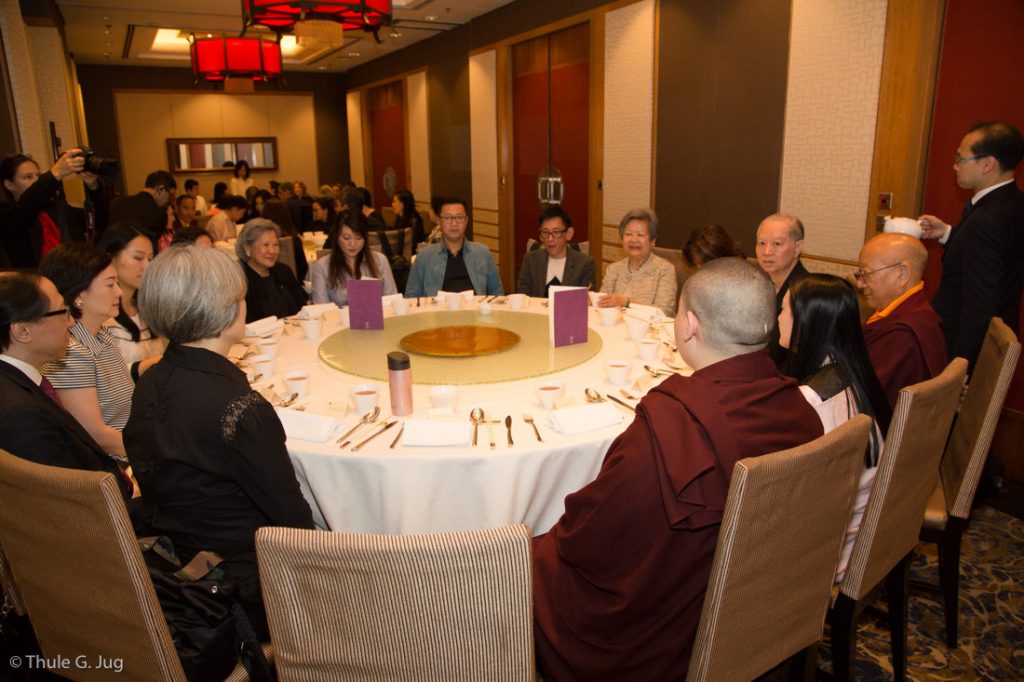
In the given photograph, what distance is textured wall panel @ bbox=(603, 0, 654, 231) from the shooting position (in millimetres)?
5531

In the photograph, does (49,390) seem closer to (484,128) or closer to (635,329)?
(635,329)

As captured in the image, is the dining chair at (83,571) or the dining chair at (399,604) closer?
the dining chair at (399,604)

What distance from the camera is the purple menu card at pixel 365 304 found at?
10.1ft

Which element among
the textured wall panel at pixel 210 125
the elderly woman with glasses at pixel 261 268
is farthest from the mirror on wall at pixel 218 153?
the elderly woman with glasses at pixel 261 268

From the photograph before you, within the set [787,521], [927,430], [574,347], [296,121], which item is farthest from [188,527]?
[296,121]

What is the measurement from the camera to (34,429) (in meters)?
1.66

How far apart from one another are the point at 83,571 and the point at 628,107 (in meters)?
5.36

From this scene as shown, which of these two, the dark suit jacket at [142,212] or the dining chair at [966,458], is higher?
the dark suit jacket at [142,212]

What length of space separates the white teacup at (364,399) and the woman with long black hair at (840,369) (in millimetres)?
1263

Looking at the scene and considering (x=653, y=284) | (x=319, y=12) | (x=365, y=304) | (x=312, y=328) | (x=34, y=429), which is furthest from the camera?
(x=653, y=284)

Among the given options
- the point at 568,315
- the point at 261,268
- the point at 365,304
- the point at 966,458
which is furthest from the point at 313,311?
the point at 966,458

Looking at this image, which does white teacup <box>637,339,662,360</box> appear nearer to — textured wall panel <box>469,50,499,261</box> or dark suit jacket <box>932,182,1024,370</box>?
dark suit jacket <box>932,182,1024,370</box>

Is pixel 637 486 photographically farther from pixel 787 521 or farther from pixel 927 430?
pixel 927 430

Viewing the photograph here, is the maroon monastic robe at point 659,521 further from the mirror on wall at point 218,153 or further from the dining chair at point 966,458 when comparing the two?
the mirror on wall at point 218,153
